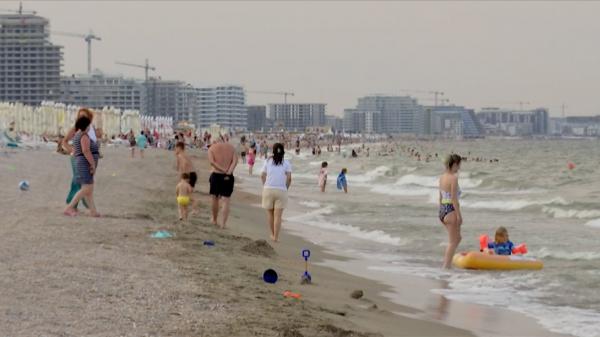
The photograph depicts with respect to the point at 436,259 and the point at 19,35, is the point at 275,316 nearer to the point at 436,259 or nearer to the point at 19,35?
the point at 436,259

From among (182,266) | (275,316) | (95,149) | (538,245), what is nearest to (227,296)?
(275,316)

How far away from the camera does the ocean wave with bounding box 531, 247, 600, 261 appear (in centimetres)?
1392

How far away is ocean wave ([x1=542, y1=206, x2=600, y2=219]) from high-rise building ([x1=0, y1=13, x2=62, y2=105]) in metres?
166

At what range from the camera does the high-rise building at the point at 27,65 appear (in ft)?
603

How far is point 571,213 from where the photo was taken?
79.3 feet

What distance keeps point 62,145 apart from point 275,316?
6482 mm

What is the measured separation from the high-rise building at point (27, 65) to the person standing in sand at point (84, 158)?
175571 millimetres

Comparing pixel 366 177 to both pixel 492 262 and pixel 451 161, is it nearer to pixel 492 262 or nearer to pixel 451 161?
pixel 492 262

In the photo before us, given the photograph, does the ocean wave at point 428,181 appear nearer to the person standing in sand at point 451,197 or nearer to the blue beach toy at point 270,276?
the person standing in sand at point 451,197

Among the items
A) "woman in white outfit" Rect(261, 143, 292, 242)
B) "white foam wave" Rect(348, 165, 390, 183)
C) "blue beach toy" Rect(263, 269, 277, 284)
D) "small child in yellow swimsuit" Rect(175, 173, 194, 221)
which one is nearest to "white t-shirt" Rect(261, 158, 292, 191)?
"woman in white outfit" Rect(261, 143, 292, 242)

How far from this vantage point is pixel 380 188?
38.2 meters

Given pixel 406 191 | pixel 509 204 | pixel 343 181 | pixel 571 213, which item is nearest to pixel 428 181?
pixel 406 191

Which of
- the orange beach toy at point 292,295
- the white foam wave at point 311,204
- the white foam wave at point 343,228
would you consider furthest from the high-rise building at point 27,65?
the orange beach toy at point 292,295

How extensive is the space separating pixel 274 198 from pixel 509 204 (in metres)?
16.6
